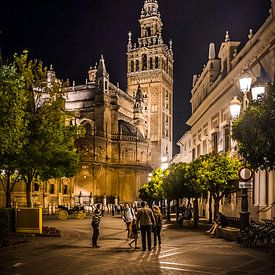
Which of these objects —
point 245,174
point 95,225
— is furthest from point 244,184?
point 95,225

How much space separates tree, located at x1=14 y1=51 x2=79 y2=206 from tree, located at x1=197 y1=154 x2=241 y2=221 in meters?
8.04

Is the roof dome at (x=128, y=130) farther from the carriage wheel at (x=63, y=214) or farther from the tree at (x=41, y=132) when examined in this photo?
the tree at (x=41, y=132)

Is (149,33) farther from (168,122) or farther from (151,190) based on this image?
(151,190)

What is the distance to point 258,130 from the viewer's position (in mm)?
13000

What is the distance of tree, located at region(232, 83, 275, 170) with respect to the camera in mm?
12648

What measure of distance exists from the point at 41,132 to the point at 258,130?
15.4 m

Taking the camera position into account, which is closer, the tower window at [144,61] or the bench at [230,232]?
the bench at [230,232]

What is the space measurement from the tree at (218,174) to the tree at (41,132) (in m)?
8.04

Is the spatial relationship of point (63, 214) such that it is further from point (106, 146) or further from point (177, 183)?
point (106, 146)

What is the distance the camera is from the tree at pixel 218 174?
26.7m

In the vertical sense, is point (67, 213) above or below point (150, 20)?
below

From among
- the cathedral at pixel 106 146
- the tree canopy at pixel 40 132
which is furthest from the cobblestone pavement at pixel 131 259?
the cathedral at pixel 106 146

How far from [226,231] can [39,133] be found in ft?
37.6

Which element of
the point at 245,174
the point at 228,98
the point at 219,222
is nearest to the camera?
the point at 245,174
